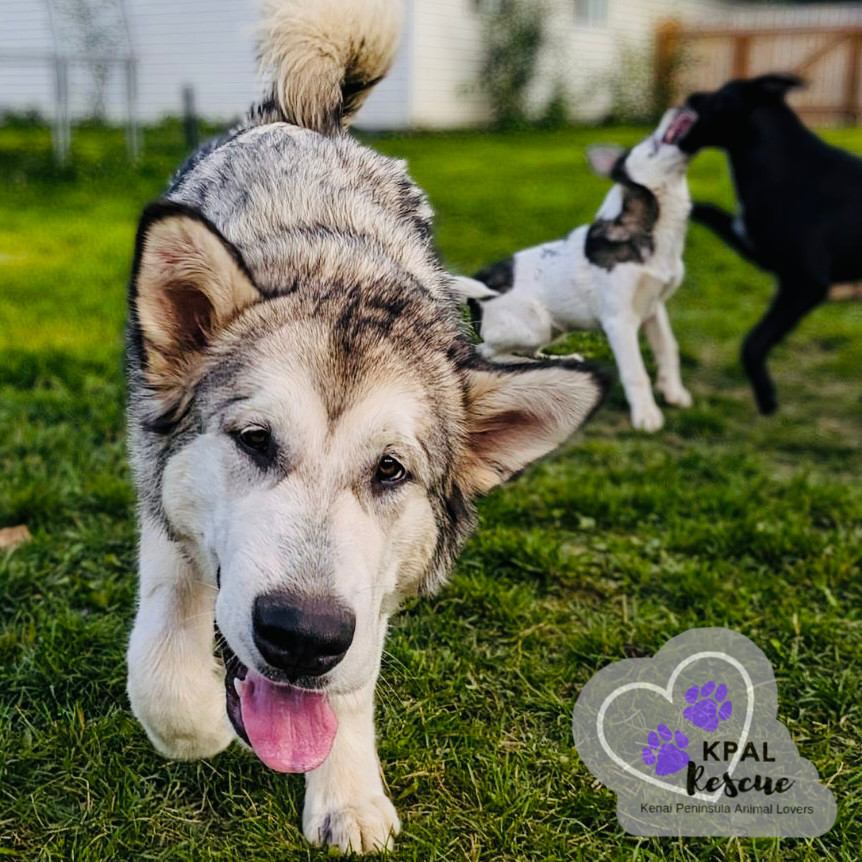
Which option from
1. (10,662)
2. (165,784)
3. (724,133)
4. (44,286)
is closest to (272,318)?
(165,784)

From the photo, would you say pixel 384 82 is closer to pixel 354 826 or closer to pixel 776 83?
pixel 776 83

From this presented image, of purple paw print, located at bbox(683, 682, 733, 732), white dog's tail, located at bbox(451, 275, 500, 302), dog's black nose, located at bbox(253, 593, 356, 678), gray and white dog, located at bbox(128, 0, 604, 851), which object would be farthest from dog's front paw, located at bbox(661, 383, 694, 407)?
dog's black nose, located at bbox(253, 593, 356, 678)

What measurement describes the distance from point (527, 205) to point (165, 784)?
995cm

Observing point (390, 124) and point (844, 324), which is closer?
point (844, 324)

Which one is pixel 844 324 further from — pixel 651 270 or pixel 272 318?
pixel 272 318

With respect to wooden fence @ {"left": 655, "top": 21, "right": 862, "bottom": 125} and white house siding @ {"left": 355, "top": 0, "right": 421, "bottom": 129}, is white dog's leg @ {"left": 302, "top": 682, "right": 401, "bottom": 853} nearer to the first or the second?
white house siding @ {"left": 355, "top": 0, "right": 421, "bottom": 129}

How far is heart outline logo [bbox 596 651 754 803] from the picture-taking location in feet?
8.82

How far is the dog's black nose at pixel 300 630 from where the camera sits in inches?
76.0

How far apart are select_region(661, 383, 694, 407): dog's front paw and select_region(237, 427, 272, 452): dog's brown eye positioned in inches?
157

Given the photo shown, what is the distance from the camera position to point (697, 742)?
2.84 metres

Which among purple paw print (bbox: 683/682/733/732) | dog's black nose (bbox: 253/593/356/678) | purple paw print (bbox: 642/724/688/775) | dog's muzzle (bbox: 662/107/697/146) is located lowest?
purple paw print (bbox: 642/724/688/775)

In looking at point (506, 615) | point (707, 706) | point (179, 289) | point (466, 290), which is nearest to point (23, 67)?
point (466, 290)

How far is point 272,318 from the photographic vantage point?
7.86 ft

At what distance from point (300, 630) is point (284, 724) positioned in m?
0.42
